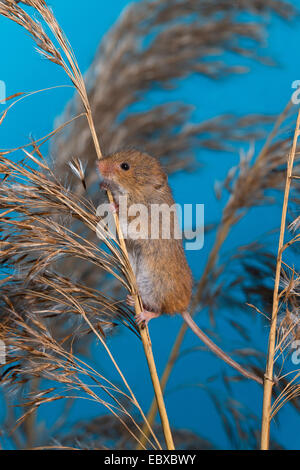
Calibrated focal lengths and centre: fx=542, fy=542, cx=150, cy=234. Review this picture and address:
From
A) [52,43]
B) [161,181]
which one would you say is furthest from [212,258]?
[52,43]

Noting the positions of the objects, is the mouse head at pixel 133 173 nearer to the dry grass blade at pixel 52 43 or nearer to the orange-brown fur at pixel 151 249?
the orange-brown fur at pixel 151 249

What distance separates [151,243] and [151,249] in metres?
0.02

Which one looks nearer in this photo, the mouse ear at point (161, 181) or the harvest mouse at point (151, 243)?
the harvest mouse at point (151, 243)

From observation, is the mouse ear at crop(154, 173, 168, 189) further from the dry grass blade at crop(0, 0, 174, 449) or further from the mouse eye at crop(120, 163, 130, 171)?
the dry grass blade at crop(0, 0, 174, 449)

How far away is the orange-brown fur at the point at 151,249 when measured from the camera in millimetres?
1858

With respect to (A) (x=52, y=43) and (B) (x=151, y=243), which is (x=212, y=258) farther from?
(A) (x=52, y=43)

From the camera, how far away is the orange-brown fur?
6.10 ft

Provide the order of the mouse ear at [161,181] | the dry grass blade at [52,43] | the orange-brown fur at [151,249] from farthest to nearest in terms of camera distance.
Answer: the mouse ear at [161,181], the orange-brown fur at [151,249], the dry grass blade at [52,43]

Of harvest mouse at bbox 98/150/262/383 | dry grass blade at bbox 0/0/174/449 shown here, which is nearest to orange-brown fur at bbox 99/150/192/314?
harvest mouse at bbox 98/150/262/383

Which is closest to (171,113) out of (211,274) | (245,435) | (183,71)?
(183,71)

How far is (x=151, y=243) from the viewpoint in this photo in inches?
75.0

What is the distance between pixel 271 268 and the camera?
2.37 meters

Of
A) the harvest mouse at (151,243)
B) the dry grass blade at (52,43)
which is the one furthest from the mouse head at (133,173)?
the dry grass blade at (52,43)
